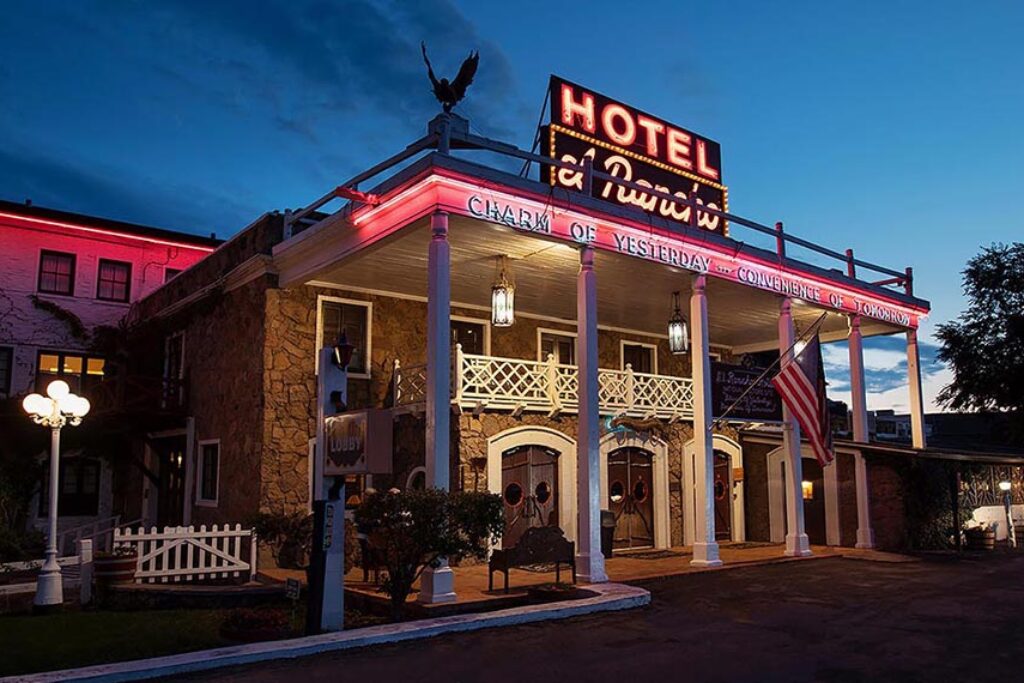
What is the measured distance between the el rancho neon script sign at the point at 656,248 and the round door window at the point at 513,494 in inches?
197

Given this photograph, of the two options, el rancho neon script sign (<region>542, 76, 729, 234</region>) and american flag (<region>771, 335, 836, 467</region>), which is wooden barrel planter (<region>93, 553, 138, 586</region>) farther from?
american flag (<region>771, 335, 836, 467</region>)

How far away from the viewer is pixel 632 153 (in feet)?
54.5

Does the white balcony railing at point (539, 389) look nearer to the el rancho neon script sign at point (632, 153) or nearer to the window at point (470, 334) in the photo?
the window at point (470, 334)

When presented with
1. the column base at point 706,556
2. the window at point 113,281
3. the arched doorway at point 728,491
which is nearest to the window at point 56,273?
the window at point 113,281

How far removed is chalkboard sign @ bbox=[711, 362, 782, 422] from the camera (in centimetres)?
1639

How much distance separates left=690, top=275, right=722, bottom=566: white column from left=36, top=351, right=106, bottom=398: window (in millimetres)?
14786

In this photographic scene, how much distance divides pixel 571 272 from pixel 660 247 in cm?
173

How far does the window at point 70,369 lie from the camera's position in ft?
69.8

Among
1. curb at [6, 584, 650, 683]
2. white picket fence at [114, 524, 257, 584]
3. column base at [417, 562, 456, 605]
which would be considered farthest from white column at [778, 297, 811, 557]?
white picket fence at [114, 524, 257, 584]

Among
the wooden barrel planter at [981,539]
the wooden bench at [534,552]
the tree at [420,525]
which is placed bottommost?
the wooden barrel planter at [981,539]

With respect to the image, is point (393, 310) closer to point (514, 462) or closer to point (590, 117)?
point (514, 462)

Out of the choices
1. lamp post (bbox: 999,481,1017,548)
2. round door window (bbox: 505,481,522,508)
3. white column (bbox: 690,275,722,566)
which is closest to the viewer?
white column (bbox: 690,275,722,566)

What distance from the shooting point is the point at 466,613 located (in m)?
10.2

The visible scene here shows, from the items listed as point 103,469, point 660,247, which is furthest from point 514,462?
point 103,469
